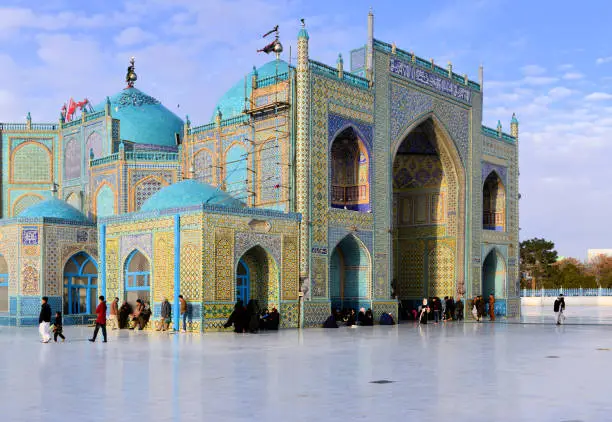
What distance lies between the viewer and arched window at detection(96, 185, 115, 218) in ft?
87.5

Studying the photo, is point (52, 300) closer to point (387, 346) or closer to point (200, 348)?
point (200, 348)

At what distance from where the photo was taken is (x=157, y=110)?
30.0 metres

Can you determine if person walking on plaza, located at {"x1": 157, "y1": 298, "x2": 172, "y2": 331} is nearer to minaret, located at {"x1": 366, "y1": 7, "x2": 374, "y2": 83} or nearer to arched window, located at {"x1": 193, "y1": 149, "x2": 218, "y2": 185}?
arched window, located at {"x1": 193, "y1": 149, "x2": 218, "y2": 185}

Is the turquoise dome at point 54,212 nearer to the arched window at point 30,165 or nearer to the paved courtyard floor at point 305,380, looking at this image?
the arched window at point 30,165

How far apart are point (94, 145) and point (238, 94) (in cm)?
566

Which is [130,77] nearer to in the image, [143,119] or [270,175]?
[143,119]

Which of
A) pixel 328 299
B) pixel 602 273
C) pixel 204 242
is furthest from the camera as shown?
pixel 602 273

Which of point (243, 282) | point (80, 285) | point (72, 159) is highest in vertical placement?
point (72, 159)

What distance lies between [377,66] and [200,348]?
13041 millimetres

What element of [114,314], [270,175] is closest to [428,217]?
[270,175]

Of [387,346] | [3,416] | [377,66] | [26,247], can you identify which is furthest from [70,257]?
[3,416]

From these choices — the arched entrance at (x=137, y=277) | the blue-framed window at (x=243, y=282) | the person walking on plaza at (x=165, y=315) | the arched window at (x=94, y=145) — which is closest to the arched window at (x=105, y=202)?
the arched window at (x=94, y=145)

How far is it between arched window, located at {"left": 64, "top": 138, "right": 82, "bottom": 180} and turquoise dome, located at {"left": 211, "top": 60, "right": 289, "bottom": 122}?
527 centimetres

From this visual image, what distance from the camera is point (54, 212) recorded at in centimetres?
2453
